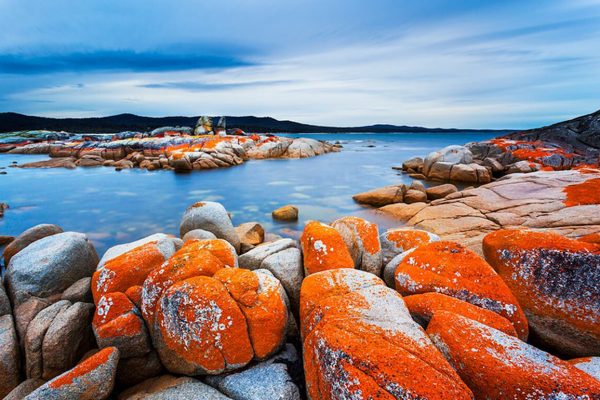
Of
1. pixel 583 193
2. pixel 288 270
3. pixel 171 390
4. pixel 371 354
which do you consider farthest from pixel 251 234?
pixel 583 193

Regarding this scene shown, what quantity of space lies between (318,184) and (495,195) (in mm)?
15021

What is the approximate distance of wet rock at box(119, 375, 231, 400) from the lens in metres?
3.81

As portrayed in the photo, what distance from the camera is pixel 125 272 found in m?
5.11

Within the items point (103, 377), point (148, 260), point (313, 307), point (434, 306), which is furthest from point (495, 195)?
point (103, 377)

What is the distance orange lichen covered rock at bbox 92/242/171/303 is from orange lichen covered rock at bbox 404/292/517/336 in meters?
4.27

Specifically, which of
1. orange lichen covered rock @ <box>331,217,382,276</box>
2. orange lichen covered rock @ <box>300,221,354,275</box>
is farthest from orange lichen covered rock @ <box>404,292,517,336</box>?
orange lichen covered rock @ <box>331,217,382,276</box>

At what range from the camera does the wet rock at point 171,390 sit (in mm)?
3814

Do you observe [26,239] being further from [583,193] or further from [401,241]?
[583,193]

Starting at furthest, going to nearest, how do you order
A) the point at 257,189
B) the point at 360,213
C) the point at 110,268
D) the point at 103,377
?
the point at 257,189, the point at 360,213, the point at 110,268, the point at 103,377

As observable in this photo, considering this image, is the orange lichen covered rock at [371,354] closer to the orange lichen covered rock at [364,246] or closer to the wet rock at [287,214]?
the orange lichen covered rock at [364,246]

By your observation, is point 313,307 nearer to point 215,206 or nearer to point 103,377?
point 103,377

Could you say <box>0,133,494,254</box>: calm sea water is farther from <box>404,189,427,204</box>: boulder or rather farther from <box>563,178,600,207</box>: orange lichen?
<box>563,178,600,207</box>: orange lichen

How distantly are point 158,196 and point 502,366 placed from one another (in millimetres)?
21504

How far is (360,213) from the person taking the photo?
1535cm
